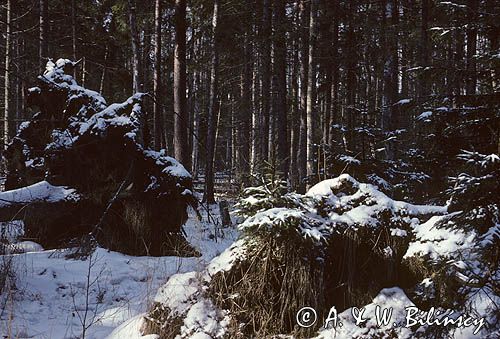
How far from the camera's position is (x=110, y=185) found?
291 inches

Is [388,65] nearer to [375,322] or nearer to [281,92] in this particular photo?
[281,92]

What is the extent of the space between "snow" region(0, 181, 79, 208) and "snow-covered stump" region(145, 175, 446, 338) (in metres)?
4.01

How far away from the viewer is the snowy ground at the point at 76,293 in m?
4.06

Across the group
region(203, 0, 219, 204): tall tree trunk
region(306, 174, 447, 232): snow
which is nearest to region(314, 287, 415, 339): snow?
region(306, 174, 447, 232): snow

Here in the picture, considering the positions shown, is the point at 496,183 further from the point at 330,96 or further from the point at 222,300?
the point at 330,96

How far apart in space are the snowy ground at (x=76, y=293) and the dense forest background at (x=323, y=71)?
1937 mm

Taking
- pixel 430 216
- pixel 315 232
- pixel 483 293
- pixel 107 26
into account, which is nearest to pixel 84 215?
pixel 315 232

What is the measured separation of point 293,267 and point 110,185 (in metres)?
4.84

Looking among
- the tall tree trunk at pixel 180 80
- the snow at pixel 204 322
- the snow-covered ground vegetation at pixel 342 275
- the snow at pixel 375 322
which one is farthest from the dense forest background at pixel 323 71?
the snow at pixel 204 322

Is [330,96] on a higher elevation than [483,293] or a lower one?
higher

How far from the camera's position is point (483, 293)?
3.45 m

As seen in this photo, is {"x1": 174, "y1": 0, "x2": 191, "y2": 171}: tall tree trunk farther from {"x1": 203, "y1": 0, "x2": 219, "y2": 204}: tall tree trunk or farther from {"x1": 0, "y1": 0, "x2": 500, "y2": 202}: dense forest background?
{"x1": 203, "y1": 0, "x2": 219, "y2": 204}: tall tree trunk

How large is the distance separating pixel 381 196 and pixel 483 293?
132 cm

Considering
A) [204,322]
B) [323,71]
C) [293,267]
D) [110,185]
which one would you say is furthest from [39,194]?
[323,71]
